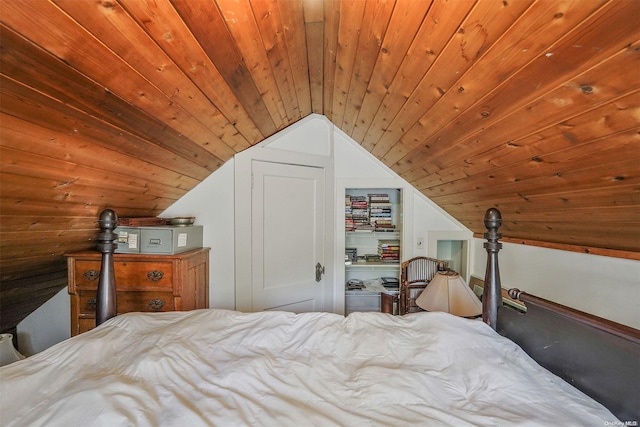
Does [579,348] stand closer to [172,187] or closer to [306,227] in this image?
[306,227]

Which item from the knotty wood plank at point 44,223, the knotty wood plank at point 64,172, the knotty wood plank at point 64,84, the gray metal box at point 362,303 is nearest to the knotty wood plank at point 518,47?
the knotty wood plank at point 64,84

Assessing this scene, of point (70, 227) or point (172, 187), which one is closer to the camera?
point (70, 227)

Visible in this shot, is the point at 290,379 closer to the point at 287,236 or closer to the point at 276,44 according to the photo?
the point at 276,44

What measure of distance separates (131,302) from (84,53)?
1518 mm

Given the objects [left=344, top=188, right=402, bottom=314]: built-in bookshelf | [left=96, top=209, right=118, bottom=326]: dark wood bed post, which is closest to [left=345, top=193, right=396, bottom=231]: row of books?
[left=344, top=188, right=402, bottom=314]: built-in bookshelf

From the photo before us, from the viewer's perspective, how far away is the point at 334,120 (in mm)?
2533

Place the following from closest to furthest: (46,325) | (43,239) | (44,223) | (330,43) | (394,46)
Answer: (394,46) < (330,43) < (44,223) < (43,239) < (46,325)

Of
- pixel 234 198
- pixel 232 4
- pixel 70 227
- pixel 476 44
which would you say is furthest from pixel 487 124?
pixel 70 227

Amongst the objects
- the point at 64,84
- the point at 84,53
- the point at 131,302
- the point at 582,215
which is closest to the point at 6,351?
the point at 131,302

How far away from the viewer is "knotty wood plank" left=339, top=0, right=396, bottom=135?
100cm

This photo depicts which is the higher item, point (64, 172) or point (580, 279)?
point (64, 172)

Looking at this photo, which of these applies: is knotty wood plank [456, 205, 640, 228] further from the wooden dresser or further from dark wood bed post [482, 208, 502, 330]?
the wooden dresser

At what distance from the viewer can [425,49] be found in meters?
1.05

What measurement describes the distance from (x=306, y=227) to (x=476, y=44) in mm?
1940
